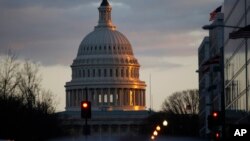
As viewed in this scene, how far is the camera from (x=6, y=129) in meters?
79.1

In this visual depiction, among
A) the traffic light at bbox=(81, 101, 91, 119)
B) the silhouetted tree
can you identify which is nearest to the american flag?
the silhouetted tree

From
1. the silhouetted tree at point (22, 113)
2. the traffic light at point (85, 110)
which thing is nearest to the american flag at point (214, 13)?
the silhouetted tree at point (22, 113)

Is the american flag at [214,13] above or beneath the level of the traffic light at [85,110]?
above

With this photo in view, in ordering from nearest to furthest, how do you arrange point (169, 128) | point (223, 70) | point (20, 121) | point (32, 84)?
point (223, 70) < point (20, 121) < point (32, 84) < point (169, 128)

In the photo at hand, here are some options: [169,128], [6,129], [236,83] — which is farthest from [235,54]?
[169,128]

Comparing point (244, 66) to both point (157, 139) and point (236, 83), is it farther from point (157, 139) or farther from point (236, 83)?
point (157, 139)

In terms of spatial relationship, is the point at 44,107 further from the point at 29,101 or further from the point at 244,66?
the point at 244,66

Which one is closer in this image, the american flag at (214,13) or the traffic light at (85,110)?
the traffic light at (85,110)

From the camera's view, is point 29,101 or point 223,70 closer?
point 223,70

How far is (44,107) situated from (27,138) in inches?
1214

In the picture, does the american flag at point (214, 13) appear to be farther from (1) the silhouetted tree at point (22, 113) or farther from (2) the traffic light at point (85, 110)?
(2) the traffic light at point (85, 110)

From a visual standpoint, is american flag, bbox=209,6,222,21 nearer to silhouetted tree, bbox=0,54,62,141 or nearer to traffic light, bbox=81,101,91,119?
silhouetted tree, bbox=0,54,62,141

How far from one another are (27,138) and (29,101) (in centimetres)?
1750

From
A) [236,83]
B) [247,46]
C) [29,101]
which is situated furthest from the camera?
[29,101]
